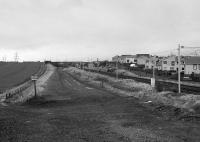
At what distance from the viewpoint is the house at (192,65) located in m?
94.3

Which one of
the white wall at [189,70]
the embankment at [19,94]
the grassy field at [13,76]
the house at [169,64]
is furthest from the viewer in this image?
the house at [169,64]

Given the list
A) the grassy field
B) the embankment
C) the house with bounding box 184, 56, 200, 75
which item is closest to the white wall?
the house with bounding box 184, 56, 200, 75

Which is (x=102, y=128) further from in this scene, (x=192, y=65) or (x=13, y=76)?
(x=192, y=65)

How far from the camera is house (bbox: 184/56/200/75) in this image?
9429 cm

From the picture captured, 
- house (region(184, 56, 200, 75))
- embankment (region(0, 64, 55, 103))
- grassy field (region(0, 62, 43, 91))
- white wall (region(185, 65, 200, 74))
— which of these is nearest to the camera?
embankment (region(0, 64, 55, 103))

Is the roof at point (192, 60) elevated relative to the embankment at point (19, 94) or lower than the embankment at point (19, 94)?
elevated

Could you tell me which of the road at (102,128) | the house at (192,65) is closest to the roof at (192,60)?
the house at (192,65)

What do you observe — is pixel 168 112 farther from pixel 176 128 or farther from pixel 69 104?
pixel 69 104

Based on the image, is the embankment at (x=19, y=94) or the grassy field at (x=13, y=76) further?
the grassy field at (x=13, y=76)

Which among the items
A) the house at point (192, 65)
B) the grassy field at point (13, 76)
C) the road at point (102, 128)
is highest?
the house at point (192, 65)

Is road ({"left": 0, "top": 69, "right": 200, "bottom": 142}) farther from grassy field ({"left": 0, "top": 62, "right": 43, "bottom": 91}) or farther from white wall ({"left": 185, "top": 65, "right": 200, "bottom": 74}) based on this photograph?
white wall ({"left": 185, "top": 65, "right": 200, "bottom": 74})

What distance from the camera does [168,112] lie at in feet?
70.5

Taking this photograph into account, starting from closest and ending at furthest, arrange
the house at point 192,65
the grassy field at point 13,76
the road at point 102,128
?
the road at point 102,128, the grassy field at point 13,76, the house at point 192,65

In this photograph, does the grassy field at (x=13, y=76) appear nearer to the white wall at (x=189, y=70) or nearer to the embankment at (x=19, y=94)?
the embankment at (x=19, y=94)
